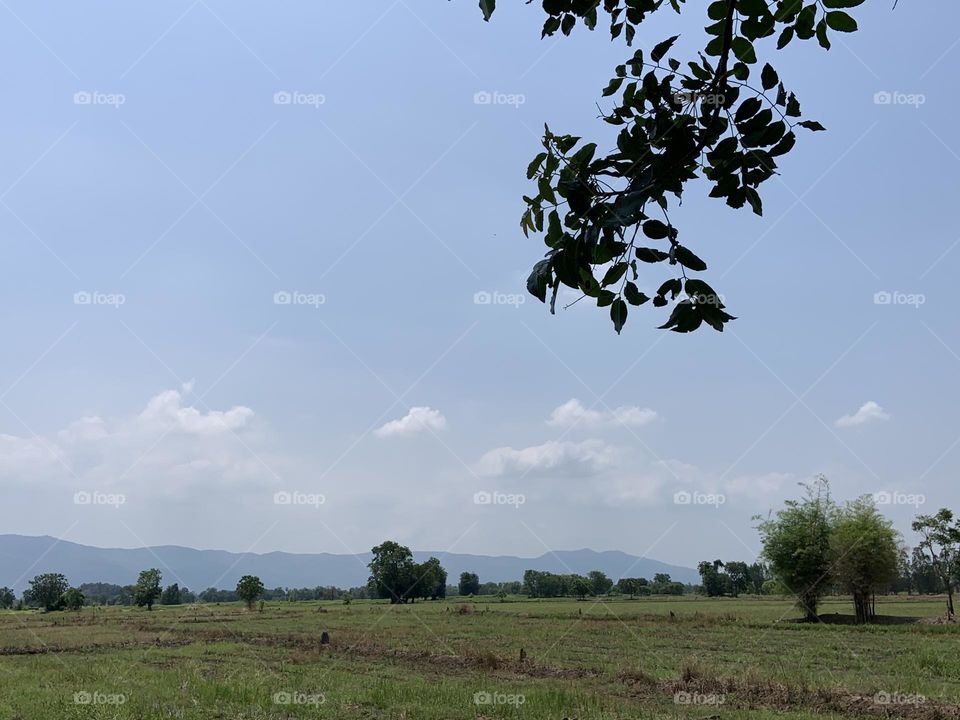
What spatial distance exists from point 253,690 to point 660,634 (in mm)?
21766

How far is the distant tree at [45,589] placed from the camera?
299ft

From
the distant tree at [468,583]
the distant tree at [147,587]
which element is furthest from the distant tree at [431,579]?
the distant tree at [147,587]

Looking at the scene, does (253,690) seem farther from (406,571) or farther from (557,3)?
(406,571)

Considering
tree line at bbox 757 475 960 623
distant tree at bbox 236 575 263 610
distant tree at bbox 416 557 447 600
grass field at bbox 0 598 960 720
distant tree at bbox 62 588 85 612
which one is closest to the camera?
grass field at bbox 0 598 960 720

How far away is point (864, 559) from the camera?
131 ft
